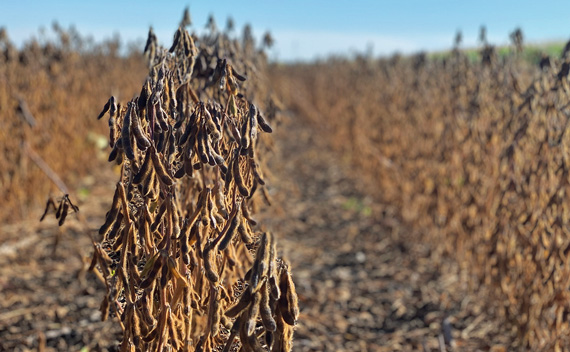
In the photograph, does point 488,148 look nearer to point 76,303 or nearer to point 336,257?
point 336,257

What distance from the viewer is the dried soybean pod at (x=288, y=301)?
1.04 metres

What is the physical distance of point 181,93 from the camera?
153 centimetres

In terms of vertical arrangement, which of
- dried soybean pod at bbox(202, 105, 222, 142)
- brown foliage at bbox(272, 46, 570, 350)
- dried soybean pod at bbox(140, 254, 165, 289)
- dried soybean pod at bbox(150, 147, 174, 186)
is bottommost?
dried soybean pod at bbox(140, 254, 165, 289)

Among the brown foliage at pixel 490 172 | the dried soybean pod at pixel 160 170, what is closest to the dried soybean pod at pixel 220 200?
the dried soybean pod at pixel 160 170

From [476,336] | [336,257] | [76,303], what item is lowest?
[476,336]

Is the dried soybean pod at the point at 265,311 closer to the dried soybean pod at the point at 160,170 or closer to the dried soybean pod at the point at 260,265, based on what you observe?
the dried soybean pod at the point at 260,265

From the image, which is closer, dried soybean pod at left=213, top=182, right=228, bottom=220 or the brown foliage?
dried soybean pod at left=213, top=182, right=228, bottom=220

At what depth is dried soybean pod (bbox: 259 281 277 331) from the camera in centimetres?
101

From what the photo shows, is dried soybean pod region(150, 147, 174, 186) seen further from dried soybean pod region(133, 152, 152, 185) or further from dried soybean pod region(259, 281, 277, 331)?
dried soybean pod region(259, 281, 277, 331)

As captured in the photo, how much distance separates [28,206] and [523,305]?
4170 mm

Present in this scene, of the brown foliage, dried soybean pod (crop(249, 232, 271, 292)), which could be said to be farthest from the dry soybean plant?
the brown foliage

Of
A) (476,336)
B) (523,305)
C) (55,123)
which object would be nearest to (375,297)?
(476,336)

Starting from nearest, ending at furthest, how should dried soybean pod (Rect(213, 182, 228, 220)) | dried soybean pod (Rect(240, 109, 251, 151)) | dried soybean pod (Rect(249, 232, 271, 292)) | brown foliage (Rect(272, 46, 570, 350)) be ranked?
dried soybean pod (Rect(249, 232, 271, 292)) < dried soybean pod (Rect(240, 109, 251, 151)) < dried soybean pod (Rect(213, 182, 228, 220)) < brown foliage (Rect(272, 46, 570, 350))

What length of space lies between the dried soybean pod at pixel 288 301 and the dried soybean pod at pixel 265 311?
0.04 metres
